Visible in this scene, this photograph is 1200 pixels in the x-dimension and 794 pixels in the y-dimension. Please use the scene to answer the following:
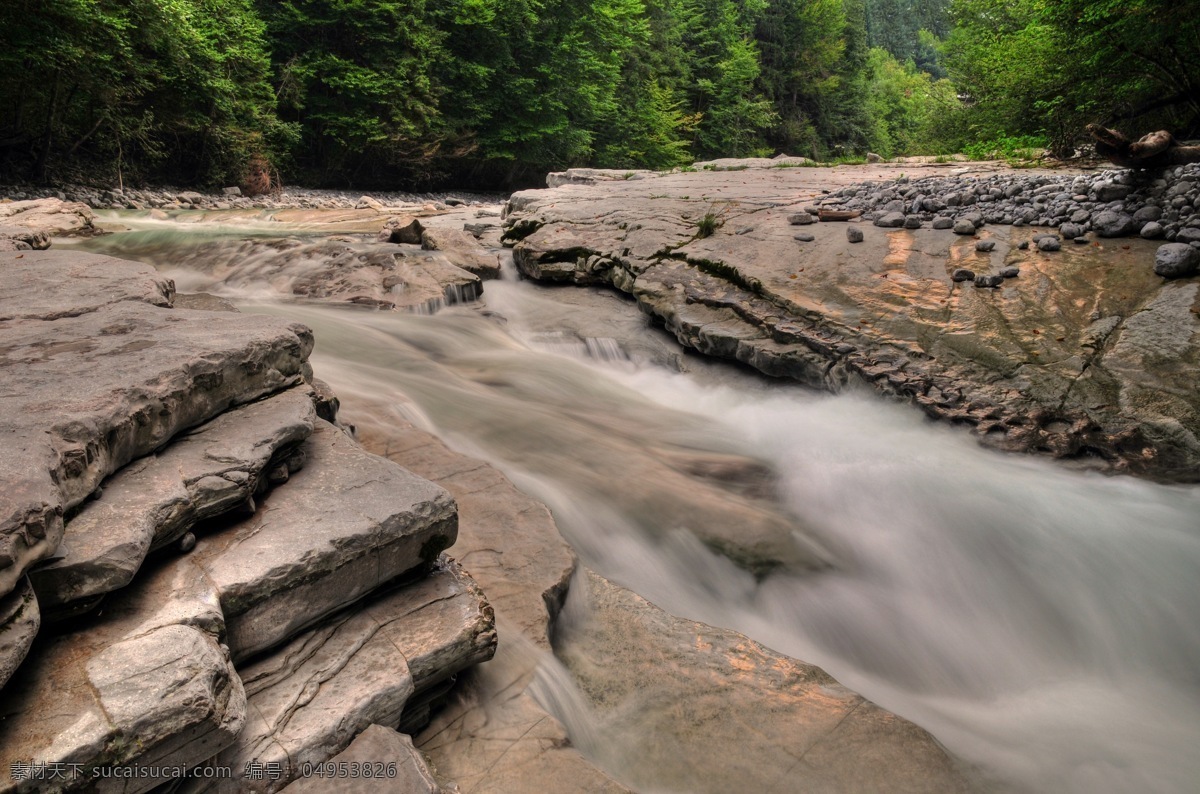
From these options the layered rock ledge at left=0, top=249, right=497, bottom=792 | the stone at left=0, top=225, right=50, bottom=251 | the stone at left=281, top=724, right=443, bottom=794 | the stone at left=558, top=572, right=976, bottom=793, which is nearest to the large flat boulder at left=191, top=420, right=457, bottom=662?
the layered rock ledge at left=0, top=249, right=497, bottom=792

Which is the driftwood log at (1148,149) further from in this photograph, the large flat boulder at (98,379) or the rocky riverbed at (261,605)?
the large flat boulder at (98,379)

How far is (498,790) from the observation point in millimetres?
2162

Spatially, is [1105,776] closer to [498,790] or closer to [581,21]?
[498,790]

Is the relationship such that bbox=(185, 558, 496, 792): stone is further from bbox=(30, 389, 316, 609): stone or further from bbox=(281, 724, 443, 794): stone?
bbox=(30, 389, 316, 609): stone

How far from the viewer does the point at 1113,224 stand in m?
5.81

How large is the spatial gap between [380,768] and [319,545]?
2.32 feet

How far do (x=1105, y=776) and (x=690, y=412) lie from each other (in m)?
3.73

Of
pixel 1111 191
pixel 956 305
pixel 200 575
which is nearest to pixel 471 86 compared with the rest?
pixel 1111 191

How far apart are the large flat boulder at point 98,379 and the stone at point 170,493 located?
0.22 feet

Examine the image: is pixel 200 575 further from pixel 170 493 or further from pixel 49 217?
pixel 49 217

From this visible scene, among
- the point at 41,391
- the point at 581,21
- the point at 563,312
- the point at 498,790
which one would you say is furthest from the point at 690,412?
the point at 581,21

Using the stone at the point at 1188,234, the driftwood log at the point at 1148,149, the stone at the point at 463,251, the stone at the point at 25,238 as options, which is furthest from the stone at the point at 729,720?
the stone at the point at 25,238

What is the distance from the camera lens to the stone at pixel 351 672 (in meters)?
1.93

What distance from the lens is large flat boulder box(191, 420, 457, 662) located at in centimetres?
212
